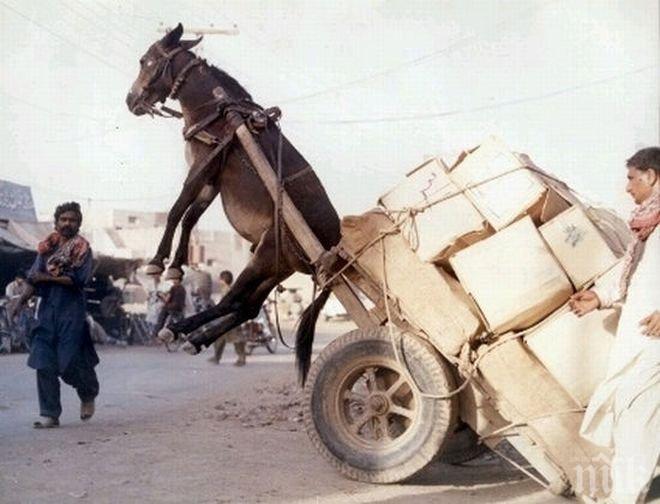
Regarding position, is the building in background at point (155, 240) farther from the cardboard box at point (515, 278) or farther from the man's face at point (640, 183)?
the man's face at point (640, 183)

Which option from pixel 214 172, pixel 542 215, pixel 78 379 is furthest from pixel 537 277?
pixel 78 379

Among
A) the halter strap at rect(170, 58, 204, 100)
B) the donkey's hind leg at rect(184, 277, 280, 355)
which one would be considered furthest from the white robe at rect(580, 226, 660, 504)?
the halter strap at rect(170, 58, 204, 100)

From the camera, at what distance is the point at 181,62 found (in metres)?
5.61

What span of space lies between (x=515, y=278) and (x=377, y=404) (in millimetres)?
1141

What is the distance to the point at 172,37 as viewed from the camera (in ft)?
18.5

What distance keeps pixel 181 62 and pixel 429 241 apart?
243 centimetres

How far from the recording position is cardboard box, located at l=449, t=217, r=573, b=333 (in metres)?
3.98

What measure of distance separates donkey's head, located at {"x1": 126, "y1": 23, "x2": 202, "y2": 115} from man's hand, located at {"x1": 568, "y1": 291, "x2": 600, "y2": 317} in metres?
3.21

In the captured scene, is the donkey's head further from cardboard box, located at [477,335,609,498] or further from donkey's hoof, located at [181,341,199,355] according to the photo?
cardboard box, located at [477,335,609,498]

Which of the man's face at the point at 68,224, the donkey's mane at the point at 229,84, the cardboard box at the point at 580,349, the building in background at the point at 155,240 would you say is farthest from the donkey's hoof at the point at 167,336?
the building in background at the point at 155,240

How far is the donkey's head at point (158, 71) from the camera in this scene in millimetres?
5605

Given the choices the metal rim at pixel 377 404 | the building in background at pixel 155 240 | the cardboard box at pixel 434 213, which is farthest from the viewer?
the building in background at pixel 155 240

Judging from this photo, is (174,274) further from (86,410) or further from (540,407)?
(540,407)

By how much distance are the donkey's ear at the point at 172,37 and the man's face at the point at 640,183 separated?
3349 mm
